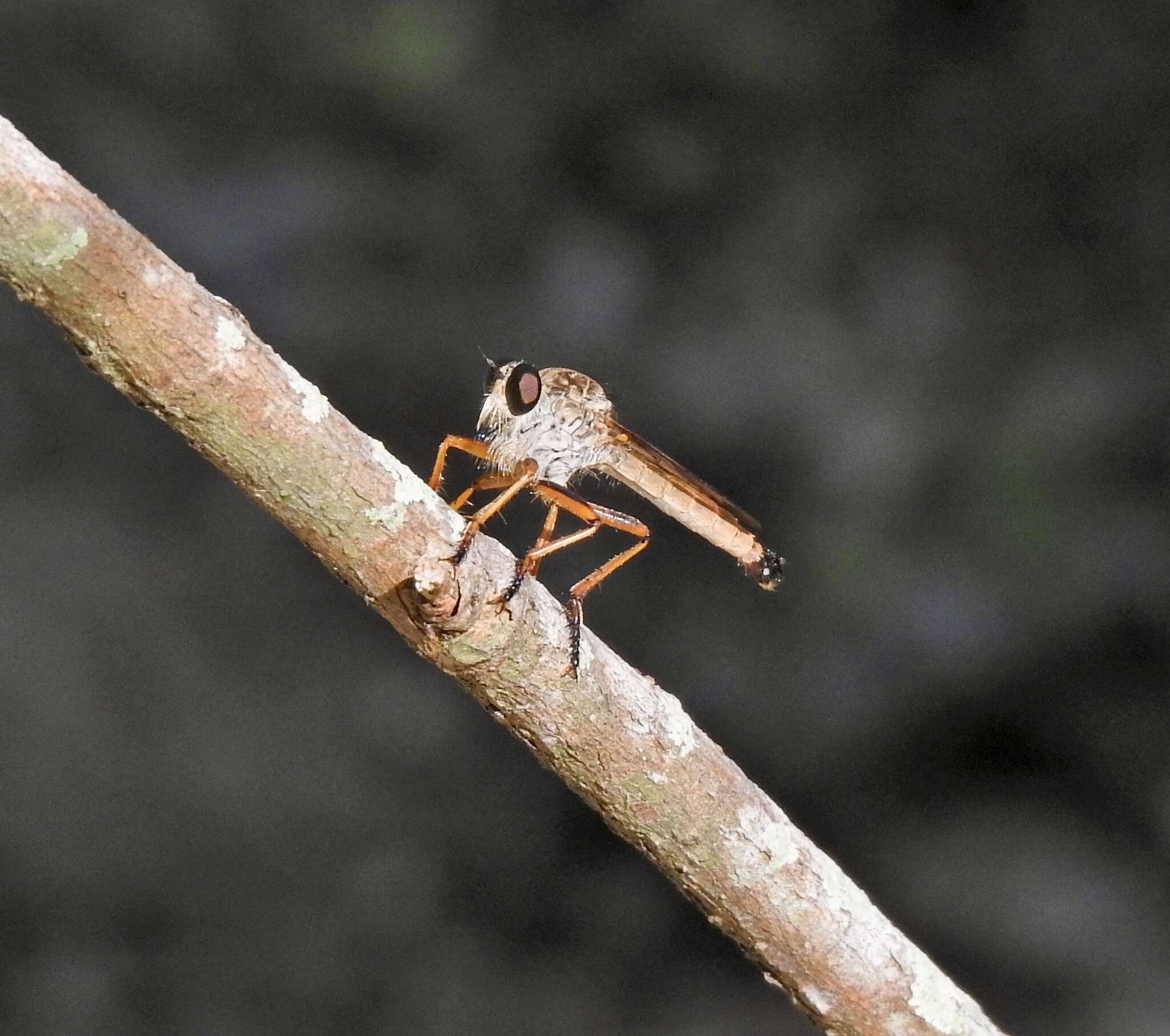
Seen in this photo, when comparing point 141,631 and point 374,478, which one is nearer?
point 374,478

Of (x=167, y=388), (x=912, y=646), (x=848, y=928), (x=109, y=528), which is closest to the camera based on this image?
(x=167, y=388)

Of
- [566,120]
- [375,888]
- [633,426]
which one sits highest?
[566,120]

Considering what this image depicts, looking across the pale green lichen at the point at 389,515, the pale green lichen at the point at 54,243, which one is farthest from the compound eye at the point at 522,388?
the pale green lichen at the point at 54,243

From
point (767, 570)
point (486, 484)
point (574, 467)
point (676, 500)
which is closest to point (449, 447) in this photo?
point (486, 484)

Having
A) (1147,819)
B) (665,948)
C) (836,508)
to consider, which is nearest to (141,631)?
(665,948)

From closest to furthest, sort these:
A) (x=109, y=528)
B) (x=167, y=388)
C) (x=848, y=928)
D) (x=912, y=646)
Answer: (x=167, y=388) → (x=848, y=928) → (x=109, y=528) → (x=912, y=646)

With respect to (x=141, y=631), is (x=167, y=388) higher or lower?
lower

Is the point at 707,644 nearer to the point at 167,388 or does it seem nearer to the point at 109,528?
the point at 109,528
